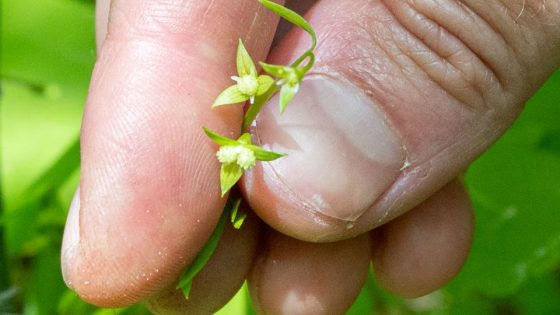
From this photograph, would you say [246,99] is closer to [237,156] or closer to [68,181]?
[237,156]

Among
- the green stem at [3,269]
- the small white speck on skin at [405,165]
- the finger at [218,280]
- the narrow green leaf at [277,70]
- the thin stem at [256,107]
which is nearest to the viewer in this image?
the narrow green leaf at [277,70]

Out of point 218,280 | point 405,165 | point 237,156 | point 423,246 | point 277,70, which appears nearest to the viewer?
point 277,70

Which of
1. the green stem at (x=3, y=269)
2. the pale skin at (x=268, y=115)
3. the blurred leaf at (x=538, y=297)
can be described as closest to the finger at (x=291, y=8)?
the pale skin at (x=268, y=115)

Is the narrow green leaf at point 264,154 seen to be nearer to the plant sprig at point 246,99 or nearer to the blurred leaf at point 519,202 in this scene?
the plant sprig at point 246,99

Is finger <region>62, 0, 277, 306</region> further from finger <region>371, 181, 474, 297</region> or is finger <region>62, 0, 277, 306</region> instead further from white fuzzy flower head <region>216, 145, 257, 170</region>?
finger <region>371, 181, 474, 297</region>

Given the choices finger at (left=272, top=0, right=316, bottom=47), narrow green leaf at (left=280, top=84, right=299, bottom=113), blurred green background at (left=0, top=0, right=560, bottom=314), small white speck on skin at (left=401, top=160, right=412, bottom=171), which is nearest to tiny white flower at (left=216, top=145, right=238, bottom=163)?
narrow green leaf at (left=280, top=84, right=299, bottom=113)

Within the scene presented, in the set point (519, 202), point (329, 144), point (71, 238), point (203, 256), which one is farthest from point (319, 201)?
point (519, 202)
